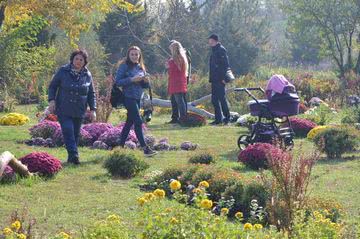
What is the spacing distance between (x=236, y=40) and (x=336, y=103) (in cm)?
1881

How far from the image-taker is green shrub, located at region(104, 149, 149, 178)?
9.66m

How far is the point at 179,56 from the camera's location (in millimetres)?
16016

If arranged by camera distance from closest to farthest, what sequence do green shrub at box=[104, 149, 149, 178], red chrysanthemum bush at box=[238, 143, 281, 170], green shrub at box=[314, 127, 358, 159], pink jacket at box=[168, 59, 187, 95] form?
green shrub at box=[104, 149, 149, 178] → red chrysanthemum bush at box=[238, 143, 281, 170] → green shrub at box=[314, 127, 358, 159] → pink jacket at box=[168, 59, 187, 95]

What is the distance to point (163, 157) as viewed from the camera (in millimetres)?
11703

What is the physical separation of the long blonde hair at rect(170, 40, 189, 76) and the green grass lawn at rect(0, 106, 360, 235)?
129 inches

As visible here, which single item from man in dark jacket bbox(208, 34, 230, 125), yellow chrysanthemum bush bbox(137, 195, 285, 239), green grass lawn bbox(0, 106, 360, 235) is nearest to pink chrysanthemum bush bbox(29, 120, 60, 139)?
green grass lawn bbox(0, 106, 360, 235)

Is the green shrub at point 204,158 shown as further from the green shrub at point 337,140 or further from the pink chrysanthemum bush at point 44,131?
the pink chrysanthemum bush at point 44,131

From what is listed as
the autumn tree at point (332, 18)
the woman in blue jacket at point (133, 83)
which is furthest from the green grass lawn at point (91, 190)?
the autumn tree at point (332, 18)

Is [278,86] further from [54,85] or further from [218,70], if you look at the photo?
[218,70]

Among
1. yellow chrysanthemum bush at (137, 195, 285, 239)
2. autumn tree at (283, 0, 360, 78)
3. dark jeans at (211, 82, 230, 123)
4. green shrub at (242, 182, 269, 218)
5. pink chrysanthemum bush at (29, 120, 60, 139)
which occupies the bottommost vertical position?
green shrub at (242, 182, 269, 218)

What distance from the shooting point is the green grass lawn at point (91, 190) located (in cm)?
732

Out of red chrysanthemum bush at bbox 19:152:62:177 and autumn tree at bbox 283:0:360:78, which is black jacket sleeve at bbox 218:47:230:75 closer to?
red chrysanthemum bush at bbox 19:152:62:177

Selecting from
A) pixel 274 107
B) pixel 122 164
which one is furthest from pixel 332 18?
pixel 122 164

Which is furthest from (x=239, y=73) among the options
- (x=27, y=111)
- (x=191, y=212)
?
(x=191, y=212)
